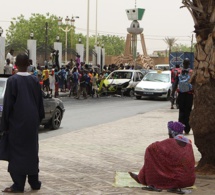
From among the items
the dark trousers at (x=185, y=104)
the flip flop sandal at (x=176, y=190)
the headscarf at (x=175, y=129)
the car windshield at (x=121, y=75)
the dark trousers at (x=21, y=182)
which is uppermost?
the headscarf at (x=175, y=129)

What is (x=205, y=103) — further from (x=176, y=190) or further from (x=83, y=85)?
(x=83, y=85)

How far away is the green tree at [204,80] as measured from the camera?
8.16m

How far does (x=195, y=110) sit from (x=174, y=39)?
113 meters

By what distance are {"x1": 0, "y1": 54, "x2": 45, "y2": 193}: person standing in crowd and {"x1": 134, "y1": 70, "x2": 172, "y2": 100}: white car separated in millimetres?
23599

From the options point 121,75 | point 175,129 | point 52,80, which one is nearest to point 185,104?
point 175,129

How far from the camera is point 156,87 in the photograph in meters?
30.4

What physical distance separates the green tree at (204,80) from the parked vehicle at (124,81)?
2476 cm

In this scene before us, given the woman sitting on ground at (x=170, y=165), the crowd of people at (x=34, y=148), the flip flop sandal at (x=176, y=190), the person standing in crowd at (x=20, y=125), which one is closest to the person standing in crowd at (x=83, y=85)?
the crowd of people at (x=34, y=148)

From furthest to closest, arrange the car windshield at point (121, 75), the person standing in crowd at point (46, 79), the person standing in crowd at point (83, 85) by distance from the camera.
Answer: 1. the car windshield at point (121, 75)
2. the person standing in crowd at point (83, 85)
3. the person standing in crowd at point (46, 79)

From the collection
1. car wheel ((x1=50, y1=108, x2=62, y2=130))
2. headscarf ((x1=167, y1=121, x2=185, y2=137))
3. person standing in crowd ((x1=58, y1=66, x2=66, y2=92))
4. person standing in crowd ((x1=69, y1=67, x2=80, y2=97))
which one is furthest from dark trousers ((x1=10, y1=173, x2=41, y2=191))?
person standing in crowd ((x1=58, y1=66, x2=66, y2=92))

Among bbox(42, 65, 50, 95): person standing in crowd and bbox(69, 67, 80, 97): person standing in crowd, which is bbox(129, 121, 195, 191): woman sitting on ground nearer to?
bbox(42, 65, 50, 95): person standing in crowd

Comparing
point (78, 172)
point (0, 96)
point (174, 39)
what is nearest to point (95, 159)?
point (78, 172)

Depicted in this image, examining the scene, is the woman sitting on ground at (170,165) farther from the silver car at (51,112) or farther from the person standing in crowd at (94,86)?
the person standing in crowd at (94,86)

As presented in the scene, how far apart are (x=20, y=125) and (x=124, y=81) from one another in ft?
87.8
